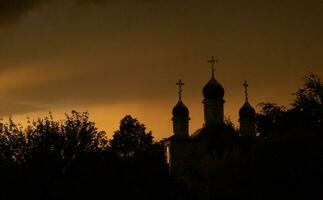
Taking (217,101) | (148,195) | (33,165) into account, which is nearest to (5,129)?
(33,165)

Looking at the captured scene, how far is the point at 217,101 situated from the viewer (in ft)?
246

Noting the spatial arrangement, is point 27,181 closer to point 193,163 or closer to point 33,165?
point 33,165

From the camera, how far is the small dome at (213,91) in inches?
2939

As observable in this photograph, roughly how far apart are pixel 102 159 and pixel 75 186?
267cm

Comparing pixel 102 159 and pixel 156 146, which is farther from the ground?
pixel 156 146

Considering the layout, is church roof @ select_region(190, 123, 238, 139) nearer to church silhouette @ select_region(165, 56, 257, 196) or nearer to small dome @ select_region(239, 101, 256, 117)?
church silhouette @ select_region(165, 56, 257, 196)

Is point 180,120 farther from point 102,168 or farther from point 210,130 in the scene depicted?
point 102,168

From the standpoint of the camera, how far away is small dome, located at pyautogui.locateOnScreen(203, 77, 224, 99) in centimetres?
7466

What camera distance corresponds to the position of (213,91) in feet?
245

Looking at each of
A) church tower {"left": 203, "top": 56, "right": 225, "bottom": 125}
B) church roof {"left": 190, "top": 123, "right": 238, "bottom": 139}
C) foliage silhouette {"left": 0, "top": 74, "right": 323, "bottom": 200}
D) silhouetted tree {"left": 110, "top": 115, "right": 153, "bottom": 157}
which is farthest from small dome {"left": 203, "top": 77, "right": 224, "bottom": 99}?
foliage silhouette {"left": 0, "top": 74, "right": 323, "bottom": 200}

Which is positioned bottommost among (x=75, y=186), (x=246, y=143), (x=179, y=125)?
A: (x=75, y=186)

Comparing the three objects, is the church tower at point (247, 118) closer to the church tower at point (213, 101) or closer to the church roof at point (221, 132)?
the church tower at point (213, 101)

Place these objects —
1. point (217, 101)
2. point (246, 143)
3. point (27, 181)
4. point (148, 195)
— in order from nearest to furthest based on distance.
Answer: point (27, 181)
point (148, 195)
point (246, 143)
point (217, 101)

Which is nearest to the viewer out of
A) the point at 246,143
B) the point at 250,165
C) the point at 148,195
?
the point at 250,165
